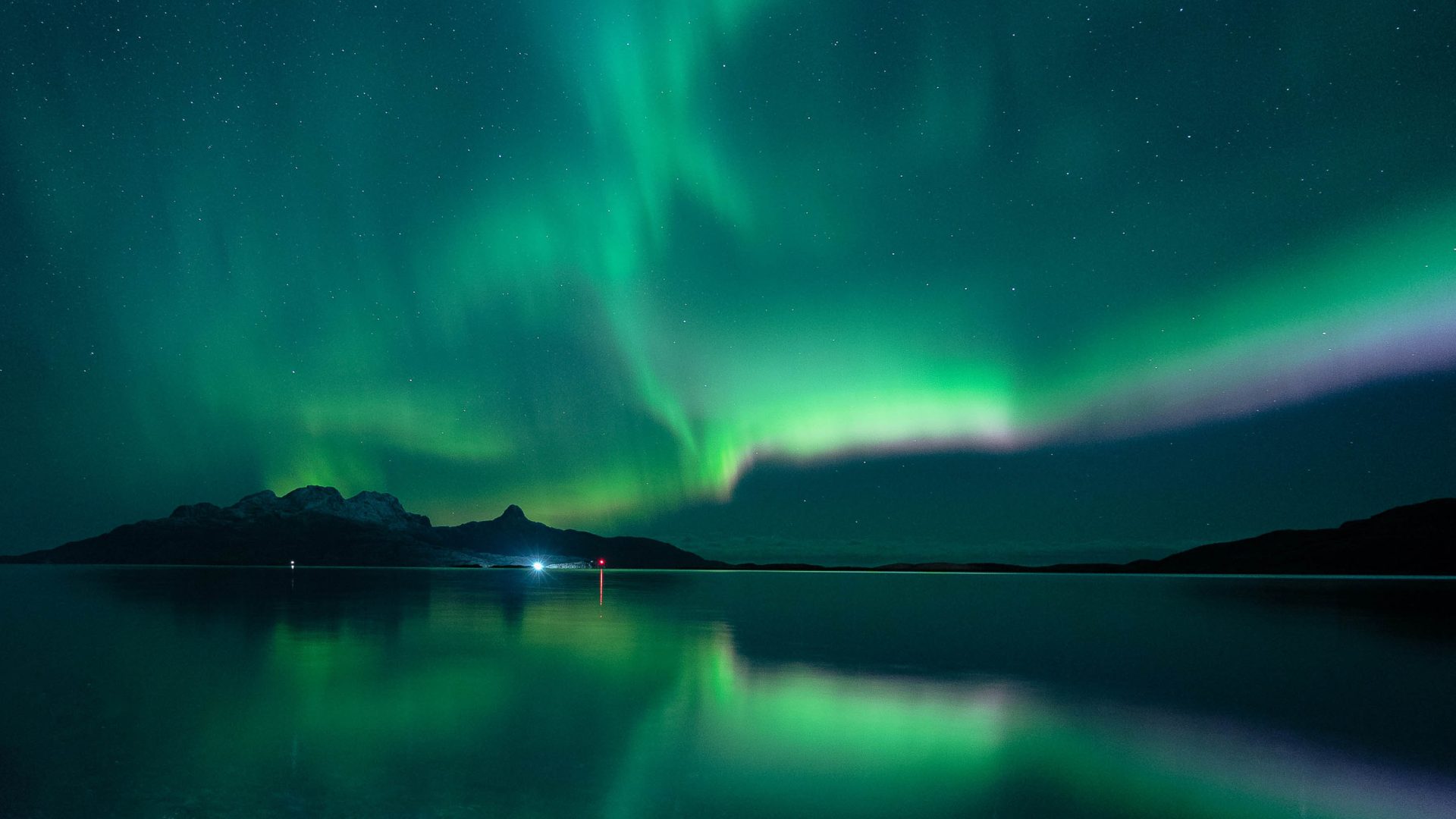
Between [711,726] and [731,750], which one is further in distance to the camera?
[711,726]

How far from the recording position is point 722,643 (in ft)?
137

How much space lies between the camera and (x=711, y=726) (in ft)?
66.6

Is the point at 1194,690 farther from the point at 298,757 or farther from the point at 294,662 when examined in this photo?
the point at 294,662

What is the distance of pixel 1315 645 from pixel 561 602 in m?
64.9

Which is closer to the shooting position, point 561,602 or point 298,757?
point 298,757

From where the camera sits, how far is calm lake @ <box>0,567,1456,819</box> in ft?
45.7

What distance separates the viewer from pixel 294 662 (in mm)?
31547

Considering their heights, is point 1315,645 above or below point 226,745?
below

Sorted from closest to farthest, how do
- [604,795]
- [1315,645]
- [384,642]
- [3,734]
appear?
[604,795], [3,734], [384,642], [1315,645]

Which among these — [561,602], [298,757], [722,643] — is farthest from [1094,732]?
[561,602]

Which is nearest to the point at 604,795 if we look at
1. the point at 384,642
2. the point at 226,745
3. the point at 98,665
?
the point at 226,745

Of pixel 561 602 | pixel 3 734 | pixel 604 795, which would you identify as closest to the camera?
pixel 604 795

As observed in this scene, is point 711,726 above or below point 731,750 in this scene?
below

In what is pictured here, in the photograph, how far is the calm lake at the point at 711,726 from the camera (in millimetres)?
13938
